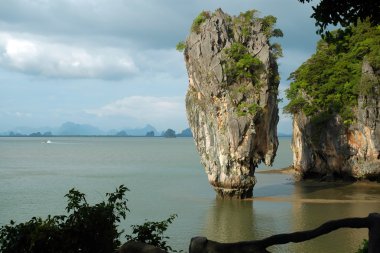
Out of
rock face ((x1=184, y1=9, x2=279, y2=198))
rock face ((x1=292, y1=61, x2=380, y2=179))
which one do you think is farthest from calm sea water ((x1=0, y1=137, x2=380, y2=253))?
rock face ((x1=184, y1=9, x2=279, y2=198))

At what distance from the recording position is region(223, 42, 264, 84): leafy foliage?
1433 inches

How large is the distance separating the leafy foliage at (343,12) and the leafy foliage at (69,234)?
16.5 feet

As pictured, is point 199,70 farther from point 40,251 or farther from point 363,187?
point 40,251

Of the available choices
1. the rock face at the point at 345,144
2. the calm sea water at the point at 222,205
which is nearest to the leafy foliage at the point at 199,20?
the calm sea water at the point at 222,205

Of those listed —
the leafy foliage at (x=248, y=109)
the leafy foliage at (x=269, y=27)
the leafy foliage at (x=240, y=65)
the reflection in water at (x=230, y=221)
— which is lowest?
the reflection in water at (x=230, y=221)

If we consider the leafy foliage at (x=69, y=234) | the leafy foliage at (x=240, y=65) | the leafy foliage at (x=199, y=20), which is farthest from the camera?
the leafy foliage at (x=199, y=20)

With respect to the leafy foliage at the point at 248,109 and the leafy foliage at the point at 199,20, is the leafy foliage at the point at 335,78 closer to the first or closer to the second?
the leafy foliage at the point at 248,109

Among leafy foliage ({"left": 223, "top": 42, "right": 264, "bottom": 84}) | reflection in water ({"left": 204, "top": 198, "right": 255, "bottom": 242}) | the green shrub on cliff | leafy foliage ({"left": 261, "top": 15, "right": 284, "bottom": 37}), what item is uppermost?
leafy foliage ({"left": 261, "top": 15, "right": 284, "bottom": 37})

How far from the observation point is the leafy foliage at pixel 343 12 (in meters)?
8.32

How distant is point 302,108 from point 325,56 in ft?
19.1

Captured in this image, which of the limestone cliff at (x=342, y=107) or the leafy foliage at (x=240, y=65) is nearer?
the leafy foliage at (x=240, y=65)

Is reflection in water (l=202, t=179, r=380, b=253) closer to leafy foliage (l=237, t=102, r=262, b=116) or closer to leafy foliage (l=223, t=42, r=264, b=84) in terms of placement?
leafy foliage (l=237, t=102, r=262, b=116)

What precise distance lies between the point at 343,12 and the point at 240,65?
27717 mm

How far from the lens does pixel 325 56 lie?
48812mm
